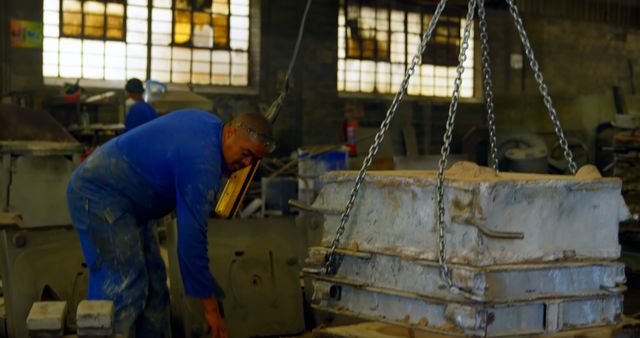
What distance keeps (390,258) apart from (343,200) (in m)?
0.37

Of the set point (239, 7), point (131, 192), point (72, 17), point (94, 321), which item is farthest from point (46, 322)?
point (239, 7)

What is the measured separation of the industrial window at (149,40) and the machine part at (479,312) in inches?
399

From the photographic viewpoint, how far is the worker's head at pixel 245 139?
162 inches

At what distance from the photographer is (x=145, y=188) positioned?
4.27 m

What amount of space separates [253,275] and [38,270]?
1.22 meters

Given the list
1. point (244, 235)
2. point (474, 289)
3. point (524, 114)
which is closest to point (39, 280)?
point (244, 235)

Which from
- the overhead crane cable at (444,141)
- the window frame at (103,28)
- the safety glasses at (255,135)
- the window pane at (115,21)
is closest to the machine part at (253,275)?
the safety glasses at (255,135)

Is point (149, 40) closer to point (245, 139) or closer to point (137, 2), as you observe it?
point (137, 2)

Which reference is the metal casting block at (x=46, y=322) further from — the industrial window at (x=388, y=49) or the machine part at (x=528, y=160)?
the industrial window at (x=388, y=49)

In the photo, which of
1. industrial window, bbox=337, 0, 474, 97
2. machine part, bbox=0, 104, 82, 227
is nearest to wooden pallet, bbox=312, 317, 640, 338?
machine part, bbox=0, 104, 82, 227

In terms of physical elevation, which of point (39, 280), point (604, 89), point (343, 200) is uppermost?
point (604, 89)

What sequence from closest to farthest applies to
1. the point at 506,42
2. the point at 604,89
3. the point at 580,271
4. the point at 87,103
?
the point at 580,271
the point at 87,103
the point at 506,42
the point at 604,89

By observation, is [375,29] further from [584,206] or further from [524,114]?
[584,206]

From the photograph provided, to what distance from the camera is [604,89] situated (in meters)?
19.0
